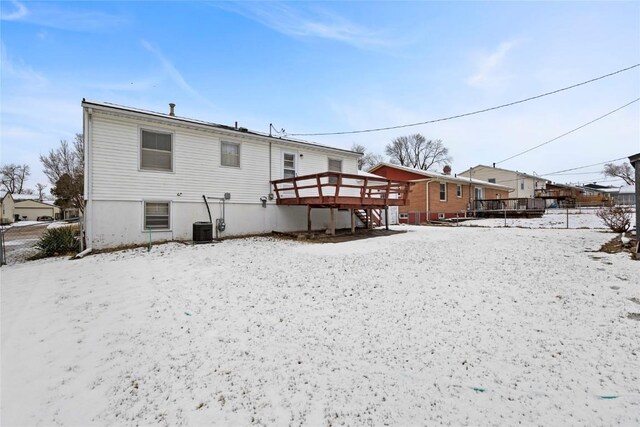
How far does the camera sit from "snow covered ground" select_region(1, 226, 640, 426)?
2.44 metres

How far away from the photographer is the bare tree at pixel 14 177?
59.1 meters

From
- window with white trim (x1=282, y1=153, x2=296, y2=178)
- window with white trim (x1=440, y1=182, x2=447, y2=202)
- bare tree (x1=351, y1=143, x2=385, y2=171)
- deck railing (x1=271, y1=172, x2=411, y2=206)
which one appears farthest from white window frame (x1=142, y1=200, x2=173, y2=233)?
bare tree (x1=351, y1=143, x2=385, y2=171)

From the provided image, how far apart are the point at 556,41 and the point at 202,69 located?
50.5 feet

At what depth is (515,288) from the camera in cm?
506

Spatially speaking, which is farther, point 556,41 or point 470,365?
point 556,41

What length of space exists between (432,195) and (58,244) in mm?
20922

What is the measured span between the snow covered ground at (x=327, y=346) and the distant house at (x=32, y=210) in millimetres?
62937

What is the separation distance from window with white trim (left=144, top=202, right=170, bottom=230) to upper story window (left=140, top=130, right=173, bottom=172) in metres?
1.29

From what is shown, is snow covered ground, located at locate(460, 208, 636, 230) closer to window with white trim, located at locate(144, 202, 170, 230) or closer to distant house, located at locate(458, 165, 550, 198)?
window with white trim, located at locate(144, 202, 170, 230)

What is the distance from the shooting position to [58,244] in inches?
395

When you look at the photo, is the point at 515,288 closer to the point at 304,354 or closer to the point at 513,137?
the point at 304,354

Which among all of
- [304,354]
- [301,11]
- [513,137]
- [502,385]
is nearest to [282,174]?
[301,11]

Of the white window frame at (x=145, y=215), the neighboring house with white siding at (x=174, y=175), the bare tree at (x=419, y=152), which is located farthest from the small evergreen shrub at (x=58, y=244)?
the bare tree at (x=419, y=152)

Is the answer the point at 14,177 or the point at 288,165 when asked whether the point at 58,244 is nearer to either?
the point at 288,165
